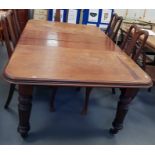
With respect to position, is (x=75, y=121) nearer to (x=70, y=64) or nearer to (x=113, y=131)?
(x=113, y=131)

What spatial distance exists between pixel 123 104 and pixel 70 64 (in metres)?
0.54

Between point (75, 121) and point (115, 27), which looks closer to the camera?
point (75, 121)

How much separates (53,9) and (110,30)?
4.12ft

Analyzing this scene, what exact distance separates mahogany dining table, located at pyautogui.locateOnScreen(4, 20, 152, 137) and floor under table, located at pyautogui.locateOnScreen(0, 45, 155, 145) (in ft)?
0.43

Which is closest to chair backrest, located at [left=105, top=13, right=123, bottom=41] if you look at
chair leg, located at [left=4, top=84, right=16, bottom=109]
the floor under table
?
the floor under table

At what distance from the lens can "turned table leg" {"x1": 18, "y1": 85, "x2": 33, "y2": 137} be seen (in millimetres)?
1567

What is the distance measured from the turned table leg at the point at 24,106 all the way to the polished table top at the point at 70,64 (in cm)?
16

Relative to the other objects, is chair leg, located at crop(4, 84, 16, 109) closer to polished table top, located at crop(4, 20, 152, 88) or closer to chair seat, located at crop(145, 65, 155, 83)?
polished table top, located at crop(4, 20, 152, 88)

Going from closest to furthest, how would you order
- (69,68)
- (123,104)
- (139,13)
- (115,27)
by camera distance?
1. (69,68)
2. (123,104)
3. (115,27)
4. (139,13)

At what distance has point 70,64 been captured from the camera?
1.68 metres

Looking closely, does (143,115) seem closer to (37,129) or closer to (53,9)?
(37,129)

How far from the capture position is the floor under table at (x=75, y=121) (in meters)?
1.94

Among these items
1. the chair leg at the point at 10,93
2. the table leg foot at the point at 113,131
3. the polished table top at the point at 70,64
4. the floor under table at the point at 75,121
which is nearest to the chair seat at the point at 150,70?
the floor under table at the point at 75,121

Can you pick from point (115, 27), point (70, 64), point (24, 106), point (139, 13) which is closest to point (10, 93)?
point (24, 106)
